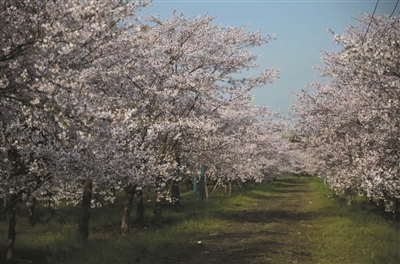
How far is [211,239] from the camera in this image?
19.2 meters

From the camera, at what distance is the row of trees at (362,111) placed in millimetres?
10664

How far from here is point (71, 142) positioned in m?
9.63

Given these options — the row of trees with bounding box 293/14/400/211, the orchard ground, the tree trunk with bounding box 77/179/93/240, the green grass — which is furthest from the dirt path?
the tree trunk with bounding box 77/179/93/240

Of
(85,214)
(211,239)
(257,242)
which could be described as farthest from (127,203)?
(257,242)

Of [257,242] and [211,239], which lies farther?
[211,239]

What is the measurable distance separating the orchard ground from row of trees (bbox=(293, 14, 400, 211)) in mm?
2134

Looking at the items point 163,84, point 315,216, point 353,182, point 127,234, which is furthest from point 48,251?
point 315,216

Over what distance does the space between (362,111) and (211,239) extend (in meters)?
8.98

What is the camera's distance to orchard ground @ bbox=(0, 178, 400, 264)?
15.2 m

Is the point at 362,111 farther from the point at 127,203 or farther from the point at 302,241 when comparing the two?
the point at 127,203

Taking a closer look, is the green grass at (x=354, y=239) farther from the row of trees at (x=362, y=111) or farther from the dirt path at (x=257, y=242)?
the row of trees at (x=362, y=111)

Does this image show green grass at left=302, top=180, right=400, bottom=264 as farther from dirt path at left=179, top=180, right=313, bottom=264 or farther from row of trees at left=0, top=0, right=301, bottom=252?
row of trees at left=0, top=0, right=301, bottom=252

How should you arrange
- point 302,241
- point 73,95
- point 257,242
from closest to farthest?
point 73,95 < point 257,242 < point 302,241

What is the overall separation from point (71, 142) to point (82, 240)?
28.6 feet
